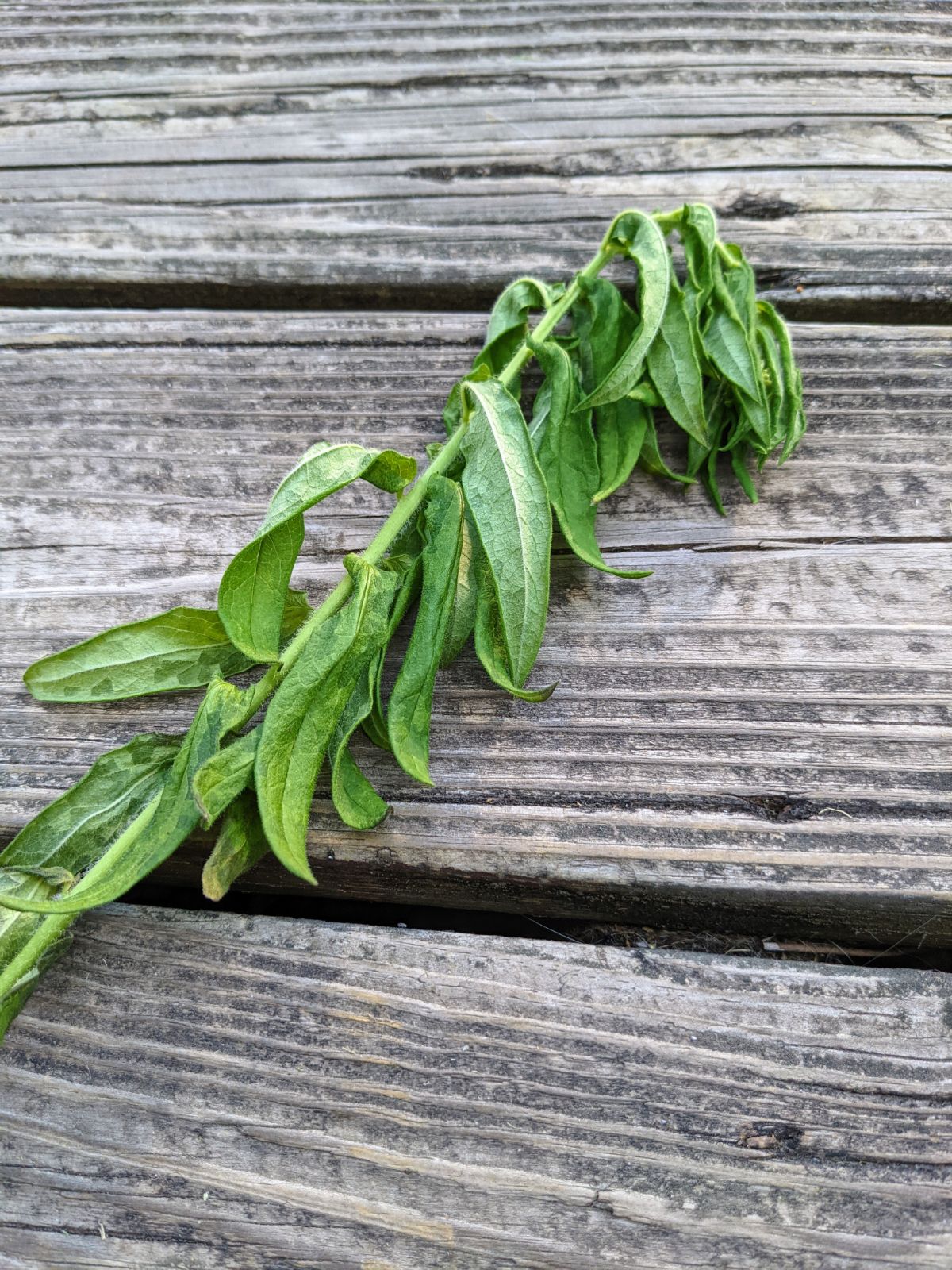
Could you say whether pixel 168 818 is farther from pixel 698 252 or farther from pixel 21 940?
pixel 698 252

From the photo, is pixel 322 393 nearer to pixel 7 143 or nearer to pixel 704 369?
pixel 704 369

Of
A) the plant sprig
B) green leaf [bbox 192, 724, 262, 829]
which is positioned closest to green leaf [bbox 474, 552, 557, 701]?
the plant sprig

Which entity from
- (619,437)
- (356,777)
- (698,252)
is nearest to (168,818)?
(356,777)

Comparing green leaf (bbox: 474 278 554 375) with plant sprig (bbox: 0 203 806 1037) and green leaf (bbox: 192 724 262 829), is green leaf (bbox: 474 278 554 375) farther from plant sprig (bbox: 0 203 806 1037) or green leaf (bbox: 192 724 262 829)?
green leaf (bbox: 192 724 262 829)

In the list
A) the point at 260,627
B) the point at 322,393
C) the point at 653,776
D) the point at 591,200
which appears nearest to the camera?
the point at 260,627

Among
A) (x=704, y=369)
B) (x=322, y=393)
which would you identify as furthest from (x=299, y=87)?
(x=704, y=369)

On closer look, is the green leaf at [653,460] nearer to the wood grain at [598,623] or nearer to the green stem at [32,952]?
the wood grain at [598,623]
